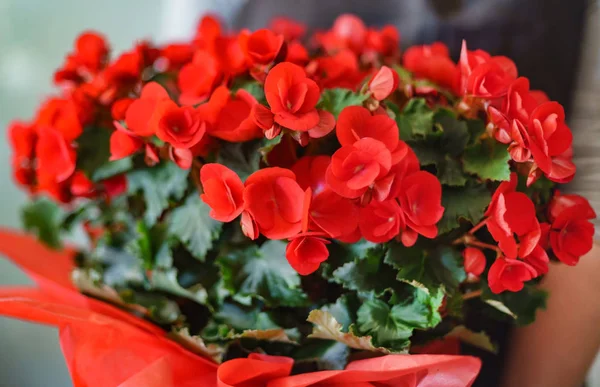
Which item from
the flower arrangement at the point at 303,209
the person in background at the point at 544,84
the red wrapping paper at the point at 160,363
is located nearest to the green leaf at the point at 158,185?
the flower arrangement at the point at 303,209

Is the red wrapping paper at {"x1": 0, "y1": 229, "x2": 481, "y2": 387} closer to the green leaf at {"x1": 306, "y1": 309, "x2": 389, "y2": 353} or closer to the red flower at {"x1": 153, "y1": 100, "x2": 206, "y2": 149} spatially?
the green leaf at {"x1": 306, "y1": 309, "x2": 389, "y2": 353}

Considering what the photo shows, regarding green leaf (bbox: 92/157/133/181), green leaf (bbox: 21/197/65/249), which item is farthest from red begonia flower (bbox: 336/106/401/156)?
green leaf (bbox: 21/197/65/249)

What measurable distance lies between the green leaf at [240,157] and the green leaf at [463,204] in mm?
167

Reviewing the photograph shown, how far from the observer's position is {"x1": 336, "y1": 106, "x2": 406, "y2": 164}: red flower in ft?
1.20

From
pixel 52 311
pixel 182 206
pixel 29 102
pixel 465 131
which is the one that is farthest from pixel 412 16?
pixel 29 102

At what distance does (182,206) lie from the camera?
483 mm

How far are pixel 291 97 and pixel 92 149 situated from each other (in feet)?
0.88

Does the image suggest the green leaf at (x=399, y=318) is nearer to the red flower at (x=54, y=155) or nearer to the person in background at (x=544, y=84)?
the person in background at (x=544, y=84)

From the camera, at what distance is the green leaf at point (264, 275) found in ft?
1.43

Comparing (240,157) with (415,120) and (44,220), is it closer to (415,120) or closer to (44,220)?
(415,120)

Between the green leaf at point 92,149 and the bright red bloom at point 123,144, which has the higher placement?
the bright red bloom at point 123,144

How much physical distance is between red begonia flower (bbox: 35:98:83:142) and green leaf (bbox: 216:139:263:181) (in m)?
0.18

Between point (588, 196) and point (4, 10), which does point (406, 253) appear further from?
point (4, 10)

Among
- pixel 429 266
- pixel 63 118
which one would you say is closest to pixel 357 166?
pixel 429 266
